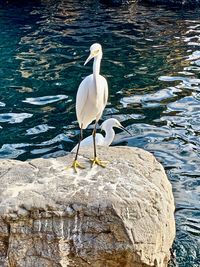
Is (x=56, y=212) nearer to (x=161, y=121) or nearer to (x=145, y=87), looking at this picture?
(x=161, y=121)

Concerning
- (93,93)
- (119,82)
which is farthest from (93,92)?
(119,82)

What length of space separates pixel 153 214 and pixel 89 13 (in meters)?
17.1

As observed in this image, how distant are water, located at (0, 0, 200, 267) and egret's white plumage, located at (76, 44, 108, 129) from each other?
2027 mm

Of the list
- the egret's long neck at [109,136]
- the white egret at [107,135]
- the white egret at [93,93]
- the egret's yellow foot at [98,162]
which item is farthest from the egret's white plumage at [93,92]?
the egret's long neck at [109,136]

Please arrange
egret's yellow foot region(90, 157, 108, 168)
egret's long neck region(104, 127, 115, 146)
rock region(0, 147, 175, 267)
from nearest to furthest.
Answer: rock region(0, 147, 175, 267), egret's yellow foot region(90, 157, 108, 168), egret's long neck region(104, 127, 115, 146)

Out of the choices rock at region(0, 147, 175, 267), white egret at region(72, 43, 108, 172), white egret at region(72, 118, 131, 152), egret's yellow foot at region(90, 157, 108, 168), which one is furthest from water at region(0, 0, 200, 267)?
white egret at region(72, 43, 108, 172)

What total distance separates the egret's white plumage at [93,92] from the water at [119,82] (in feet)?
6.65

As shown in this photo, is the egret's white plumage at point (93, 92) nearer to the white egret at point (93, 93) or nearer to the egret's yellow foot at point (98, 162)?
the white egret at point (93, 93)

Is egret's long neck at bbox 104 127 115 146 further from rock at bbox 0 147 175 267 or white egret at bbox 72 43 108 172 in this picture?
rock at bbox 0 147 175 267

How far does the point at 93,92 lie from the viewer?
7.39 metres

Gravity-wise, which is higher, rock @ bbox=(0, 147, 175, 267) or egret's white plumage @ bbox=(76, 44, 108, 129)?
egret's white plumage @ bbox=(76, 44, 108, 129)

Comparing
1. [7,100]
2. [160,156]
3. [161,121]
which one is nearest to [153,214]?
[160,156]

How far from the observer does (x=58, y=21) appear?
845 inches

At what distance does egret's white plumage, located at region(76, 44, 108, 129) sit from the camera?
7332 millimetres
